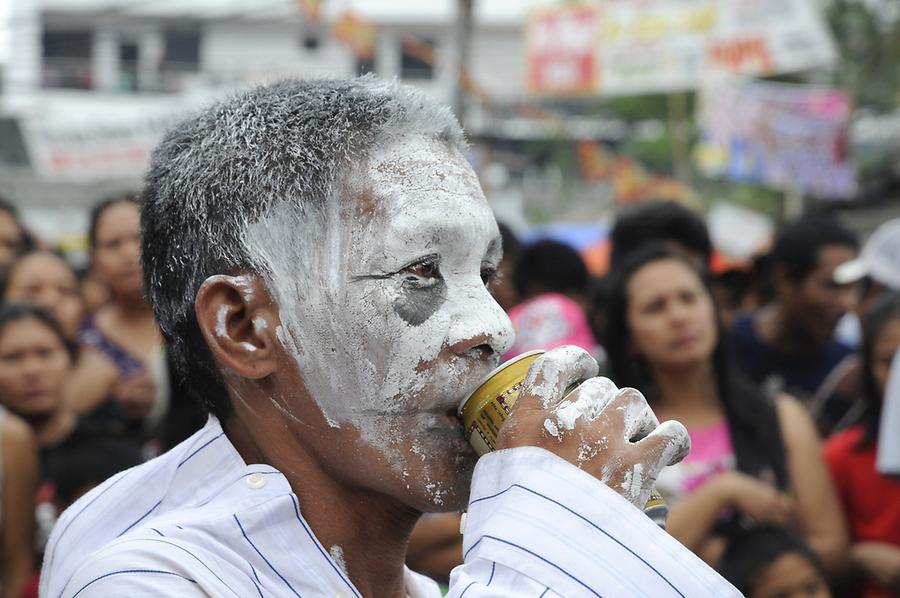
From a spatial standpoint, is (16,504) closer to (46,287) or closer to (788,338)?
(46,287)

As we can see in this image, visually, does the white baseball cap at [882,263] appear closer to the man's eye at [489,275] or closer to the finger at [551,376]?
the man's eye at [489,275]

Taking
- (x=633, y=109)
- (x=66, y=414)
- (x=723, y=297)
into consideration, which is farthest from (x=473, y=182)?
(x=633, y=109)

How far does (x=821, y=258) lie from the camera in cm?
567

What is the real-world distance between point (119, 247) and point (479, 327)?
3.79m

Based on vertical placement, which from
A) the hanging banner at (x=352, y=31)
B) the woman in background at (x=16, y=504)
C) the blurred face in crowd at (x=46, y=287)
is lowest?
the woman in background at (x=16, y=504)

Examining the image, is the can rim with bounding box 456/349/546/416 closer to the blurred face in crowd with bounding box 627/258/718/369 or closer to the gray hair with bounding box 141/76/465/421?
the gray hair with bounding box 141/76/465/421

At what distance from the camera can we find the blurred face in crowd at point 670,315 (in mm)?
3834

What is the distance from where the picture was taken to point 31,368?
4.18 m

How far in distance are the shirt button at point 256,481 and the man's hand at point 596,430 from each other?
1.11 ft

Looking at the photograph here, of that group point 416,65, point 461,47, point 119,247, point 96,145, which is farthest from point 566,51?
point 416,65

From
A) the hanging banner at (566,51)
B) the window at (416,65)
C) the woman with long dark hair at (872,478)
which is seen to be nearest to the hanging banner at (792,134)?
the hanging banner at (566,51)

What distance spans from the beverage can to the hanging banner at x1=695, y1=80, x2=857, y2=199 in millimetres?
12638

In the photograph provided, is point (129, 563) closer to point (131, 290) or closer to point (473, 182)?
point (473, 182)

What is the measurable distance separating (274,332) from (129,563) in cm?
35
